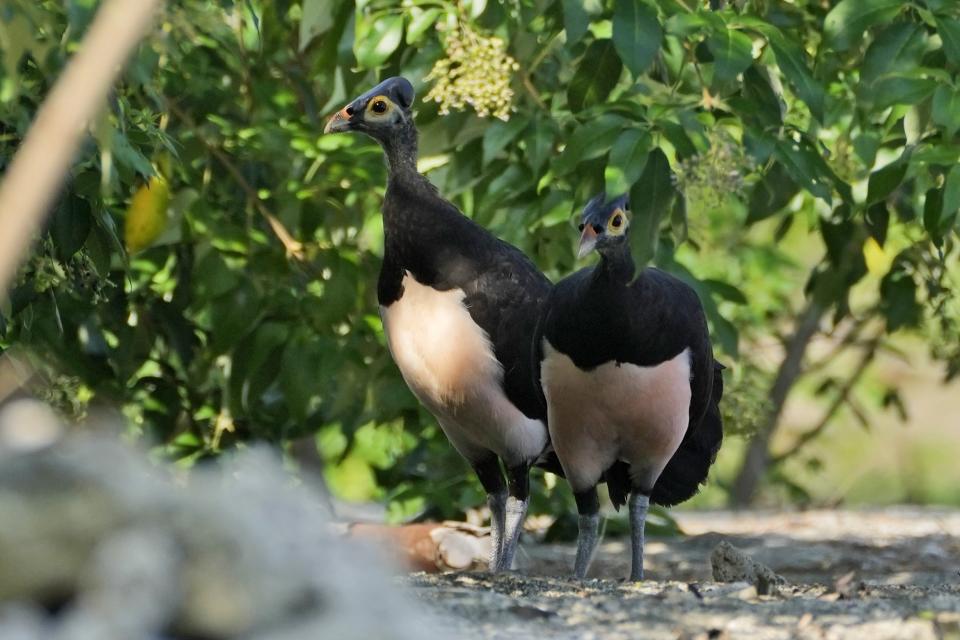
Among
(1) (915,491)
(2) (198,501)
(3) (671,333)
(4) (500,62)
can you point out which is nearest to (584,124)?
(4) (500,62)

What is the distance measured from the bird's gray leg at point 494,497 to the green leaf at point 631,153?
154 cm

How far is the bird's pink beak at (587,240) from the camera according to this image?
4734mm

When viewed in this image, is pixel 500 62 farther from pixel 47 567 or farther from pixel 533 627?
pixel 47 567

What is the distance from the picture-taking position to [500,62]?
4.83 m

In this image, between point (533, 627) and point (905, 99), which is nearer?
point (533, 627)

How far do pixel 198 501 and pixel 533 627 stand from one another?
1066mm

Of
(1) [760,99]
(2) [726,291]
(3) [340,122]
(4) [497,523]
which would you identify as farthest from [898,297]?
(3) [340,122]

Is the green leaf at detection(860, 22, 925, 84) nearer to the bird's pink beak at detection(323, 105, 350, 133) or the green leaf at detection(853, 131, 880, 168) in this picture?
the green leaf at detection(853, 131, 880, 168)

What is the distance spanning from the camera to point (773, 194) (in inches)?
223

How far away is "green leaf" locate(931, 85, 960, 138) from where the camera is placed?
14.1ft

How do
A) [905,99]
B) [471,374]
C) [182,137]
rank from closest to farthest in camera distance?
[905,99]
[471,374]
[182,137]

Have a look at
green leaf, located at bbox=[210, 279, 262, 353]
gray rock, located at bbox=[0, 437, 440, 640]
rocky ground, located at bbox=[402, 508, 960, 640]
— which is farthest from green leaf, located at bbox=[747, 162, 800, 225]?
gray rock, located at bbox=[0, 437, 440, 640]

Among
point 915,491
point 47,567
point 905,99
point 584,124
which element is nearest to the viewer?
point 47,567

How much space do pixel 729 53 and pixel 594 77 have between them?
2.42 ft
